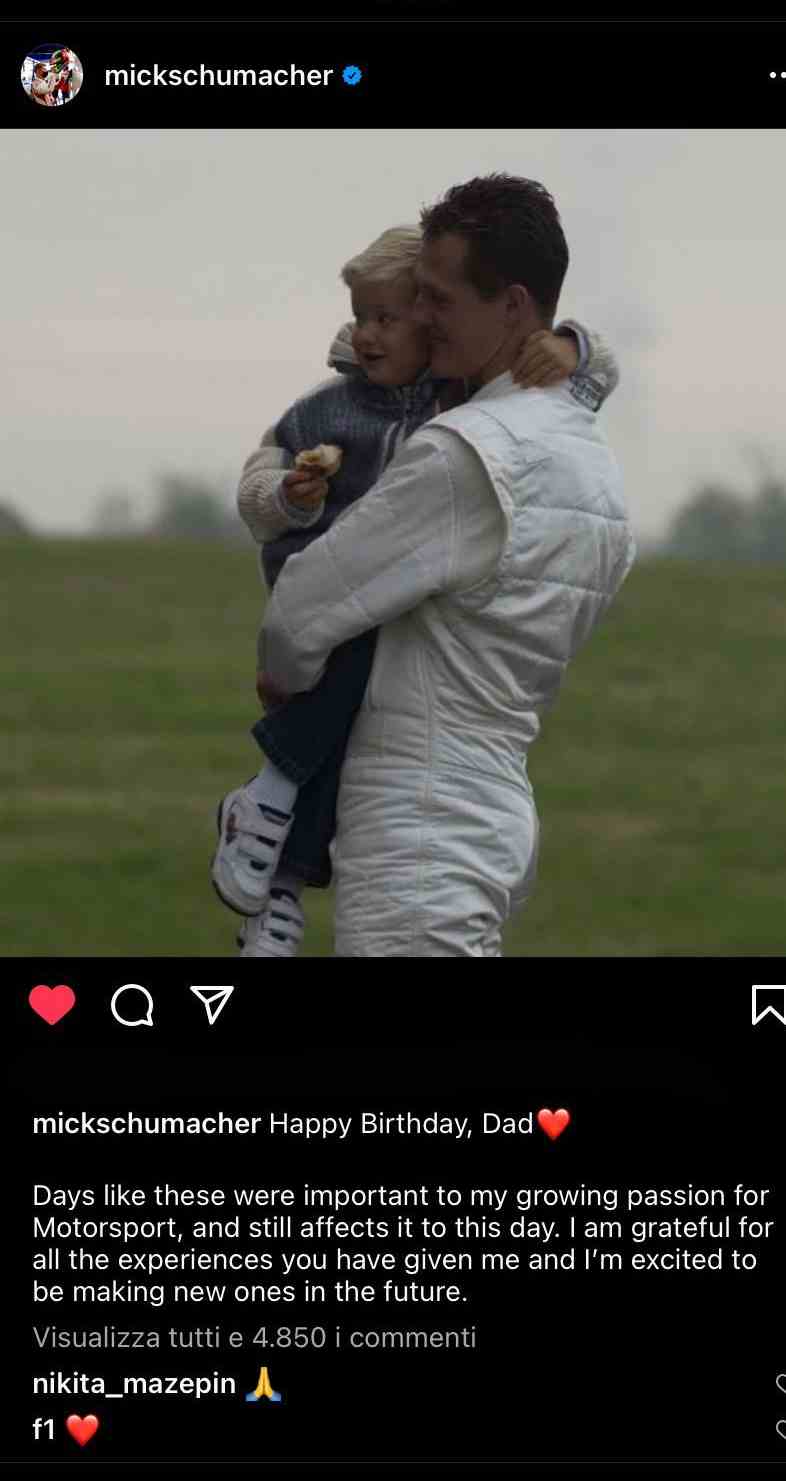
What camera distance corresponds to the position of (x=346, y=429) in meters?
3.78

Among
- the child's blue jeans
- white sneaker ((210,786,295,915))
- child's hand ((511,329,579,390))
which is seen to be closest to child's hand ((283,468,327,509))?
the child's blue jeans

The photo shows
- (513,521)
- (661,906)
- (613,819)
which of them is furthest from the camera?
(613,819)

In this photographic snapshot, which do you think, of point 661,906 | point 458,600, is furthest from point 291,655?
point 661,906

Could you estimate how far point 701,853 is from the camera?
14.8 metres

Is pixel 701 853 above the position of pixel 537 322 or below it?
above
